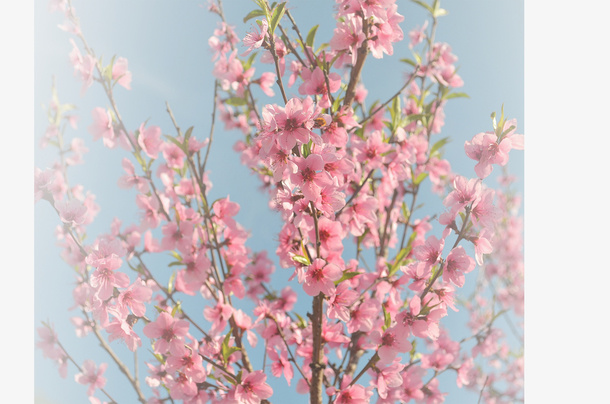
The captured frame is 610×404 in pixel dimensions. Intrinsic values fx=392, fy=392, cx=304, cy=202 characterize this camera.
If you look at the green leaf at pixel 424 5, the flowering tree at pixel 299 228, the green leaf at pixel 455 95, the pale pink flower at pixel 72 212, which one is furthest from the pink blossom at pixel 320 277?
the green leaf at pixel 424 5

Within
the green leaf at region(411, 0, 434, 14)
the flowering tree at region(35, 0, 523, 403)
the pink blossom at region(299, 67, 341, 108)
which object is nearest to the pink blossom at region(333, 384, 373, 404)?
the flowering tree at region(35, 0, 523, 403)

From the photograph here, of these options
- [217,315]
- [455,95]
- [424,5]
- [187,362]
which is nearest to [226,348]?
[187,362]

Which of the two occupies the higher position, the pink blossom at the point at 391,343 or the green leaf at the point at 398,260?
the green leaf at the point at 398,260

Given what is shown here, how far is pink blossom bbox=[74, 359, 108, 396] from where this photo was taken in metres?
1.47

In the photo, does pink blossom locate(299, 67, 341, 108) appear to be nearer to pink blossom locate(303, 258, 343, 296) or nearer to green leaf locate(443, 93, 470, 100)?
pink blossom locate(303, 258, 343, 296)

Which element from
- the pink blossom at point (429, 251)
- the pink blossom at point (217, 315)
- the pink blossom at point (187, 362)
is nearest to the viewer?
the pink blossom at point (429, 251)

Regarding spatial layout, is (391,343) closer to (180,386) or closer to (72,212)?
(180,386)

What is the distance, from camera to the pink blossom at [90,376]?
4.81ft

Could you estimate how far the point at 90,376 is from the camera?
4.82 feet

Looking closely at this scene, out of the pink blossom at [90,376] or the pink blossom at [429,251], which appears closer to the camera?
the pink blossom at [429,251]

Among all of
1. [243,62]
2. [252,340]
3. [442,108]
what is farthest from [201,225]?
[442,108]

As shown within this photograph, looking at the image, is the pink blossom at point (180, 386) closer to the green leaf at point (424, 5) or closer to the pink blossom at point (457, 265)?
the pink blossom at point (457, 265)

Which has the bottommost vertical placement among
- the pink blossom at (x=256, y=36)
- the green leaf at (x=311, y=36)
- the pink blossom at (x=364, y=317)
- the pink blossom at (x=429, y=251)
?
the pink blossom at (x=364, y=317)

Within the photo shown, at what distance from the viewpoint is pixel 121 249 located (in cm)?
97
